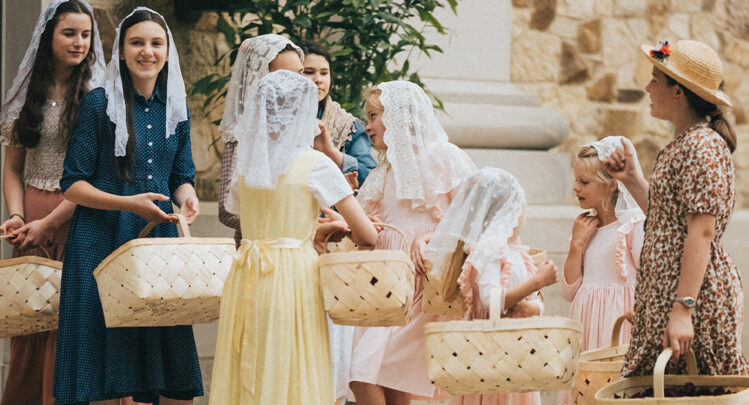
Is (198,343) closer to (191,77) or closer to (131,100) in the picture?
(191,77)

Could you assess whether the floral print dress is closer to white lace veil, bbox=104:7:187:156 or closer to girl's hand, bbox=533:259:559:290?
girl's hand, bbox=533:259:559:290

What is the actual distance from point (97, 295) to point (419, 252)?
3.93 feet

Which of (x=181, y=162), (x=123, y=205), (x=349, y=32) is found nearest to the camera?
(x=123, y=205)

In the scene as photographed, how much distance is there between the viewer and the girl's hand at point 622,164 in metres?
3.65

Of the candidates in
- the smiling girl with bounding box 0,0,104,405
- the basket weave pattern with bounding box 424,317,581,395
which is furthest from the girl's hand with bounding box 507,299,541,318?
the smiling girl with bounding box 0,0,104,405

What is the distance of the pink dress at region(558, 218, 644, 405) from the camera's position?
4.45 metres

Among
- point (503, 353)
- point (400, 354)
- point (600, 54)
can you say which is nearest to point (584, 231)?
point (400, 354)

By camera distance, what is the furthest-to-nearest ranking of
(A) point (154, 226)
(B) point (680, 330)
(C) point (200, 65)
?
(C) point (200, 65), (A) point (154, 226), (B) point (680, 330)

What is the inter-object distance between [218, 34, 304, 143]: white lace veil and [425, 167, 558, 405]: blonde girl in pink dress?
111 centimetres

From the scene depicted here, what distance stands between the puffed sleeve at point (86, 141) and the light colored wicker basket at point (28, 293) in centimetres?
31

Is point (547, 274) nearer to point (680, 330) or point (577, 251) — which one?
point (680, 330)

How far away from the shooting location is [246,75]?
179 inches

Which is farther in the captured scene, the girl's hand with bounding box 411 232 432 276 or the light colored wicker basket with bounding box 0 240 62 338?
the girl's hand with bounding box 411 232 432 276

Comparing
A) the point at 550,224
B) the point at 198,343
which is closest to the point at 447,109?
the point at 550,224
